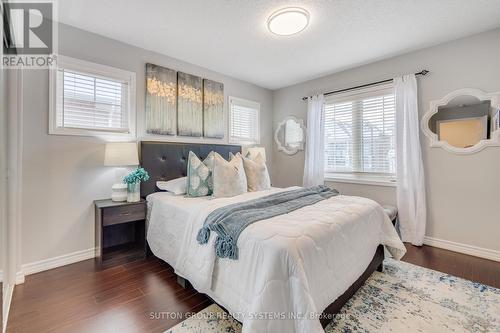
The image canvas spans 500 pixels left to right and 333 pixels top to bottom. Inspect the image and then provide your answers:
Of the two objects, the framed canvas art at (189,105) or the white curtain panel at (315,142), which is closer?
the framed canvas art at (189,105)

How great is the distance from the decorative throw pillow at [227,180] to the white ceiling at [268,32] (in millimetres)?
1519

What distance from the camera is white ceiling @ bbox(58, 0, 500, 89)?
85.4 inches

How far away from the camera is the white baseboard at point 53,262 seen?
2213mm

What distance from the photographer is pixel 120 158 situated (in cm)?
255

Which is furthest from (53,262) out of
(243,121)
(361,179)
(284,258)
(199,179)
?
(361,179)

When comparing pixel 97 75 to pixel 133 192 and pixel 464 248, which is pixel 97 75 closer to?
pixel 133 192

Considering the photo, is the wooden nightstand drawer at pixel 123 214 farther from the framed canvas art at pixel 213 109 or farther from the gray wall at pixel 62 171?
the framed canvas art at pixel 213 109

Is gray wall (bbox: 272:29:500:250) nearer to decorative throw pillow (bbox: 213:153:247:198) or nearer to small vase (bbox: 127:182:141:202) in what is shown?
decorative throw pillow (bbox: 213:153:247:198)

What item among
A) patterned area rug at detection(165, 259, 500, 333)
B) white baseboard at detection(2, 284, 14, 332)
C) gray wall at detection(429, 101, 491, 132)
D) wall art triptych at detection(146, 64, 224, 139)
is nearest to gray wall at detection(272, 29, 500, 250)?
gray wall at detection(429, 101, 491, 132)

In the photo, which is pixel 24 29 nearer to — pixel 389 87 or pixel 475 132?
pixel 389 87

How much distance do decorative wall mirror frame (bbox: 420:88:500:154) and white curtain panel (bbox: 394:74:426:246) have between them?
0.46 ft

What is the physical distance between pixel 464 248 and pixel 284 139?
3199 mm

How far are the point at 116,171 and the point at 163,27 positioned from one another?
1.80 meters

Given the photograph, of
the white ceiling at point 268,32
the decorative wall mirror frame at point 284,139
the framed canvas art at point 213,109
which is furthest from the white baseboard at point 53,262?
the decorative wall mirror frame at point 284,139
